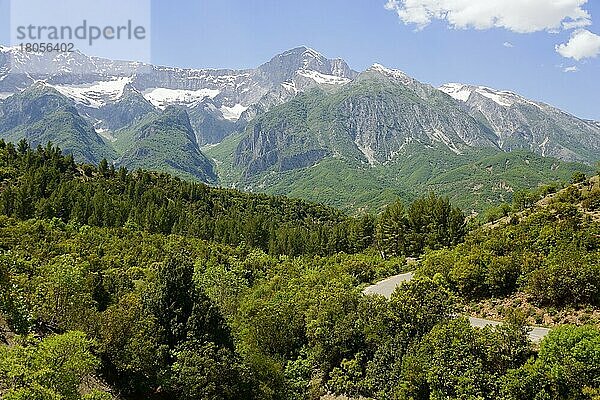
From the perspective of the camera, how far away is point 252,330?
164 ft

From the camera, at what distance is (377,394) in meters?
40.5

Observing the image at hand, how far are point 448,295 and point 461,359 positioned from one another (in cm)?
1070

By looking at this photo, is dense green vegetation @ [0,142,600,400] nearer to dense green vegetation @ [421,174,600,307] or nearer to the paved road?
dense green vegetation @ [421,174,600,307]

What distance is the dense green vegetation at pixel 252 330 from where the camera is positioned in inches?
1161

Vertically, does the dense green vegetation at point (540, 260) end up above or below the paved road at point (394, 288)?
above

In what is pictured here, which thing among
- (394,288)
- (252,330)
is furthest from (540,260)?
(252,330)

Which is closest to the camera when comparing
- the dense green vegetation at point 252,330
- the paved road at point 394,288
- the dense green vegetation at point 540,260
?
the dense green vegetation at point 252,330

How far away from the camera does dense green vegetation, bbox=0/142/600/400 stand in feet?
96.7

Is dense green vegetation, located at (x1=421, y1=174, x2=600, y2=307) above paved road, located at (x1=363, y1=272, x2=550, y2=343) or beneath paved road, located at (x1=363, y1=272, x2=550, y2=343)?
above

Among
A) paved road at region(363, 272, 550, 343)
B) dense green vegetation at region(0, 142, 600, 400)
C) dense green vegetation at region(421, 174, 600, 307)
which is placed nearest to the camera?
dense green vegetation at region(0, 142, 600, 400)

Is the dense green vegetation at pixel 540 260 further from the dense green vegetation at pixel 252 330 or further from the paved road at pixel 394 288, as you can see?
the paved road at pixel 394 288

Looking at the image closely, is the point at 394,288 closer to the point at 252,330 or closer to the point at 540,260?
the point at 540,260

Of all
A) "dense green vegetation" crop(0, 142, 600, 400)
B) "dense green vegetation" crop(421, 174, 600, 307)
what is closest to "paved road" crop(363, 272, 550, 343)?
"dense green vegetation" crop(0, 142, 600, 400)

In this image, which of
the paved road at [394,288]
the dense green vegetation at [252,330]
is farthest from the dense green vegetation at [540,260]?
the paved road at [394,288]
